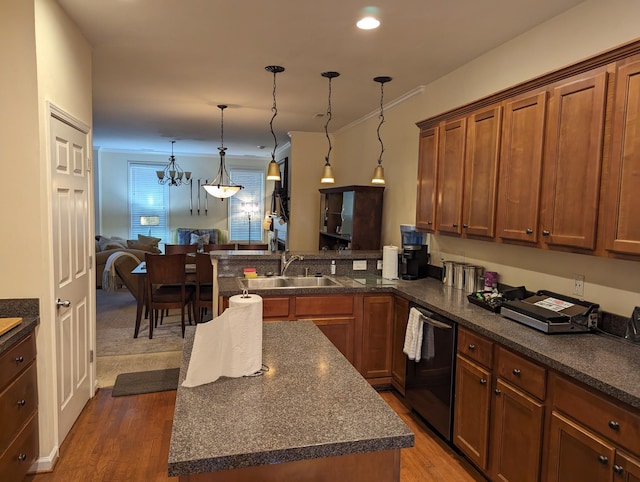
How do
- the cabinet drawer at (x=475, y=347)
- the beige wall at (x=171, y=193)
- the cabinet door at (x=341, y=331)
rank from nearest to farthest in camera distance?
the cabinet drawer at (x=475, y=347), the cabinet door at (x=341, y=331), the beige wall at (x=171, y=193)

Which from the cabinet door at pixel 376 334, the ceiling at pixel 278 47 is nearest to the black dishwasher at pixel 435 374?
the cabinet door at pixel 376 334

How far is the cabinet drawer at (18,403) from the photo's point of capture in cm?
200

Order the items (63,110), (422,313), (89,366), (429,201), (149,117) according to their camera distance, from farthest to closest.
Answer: (149,117), (429,201), (89,366), (422,313), (63,110)

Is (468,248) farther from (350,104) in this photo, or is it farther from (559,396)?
(350,104)

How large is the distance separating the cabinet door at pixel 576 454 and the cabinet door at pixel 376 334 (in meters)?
Answer: 1.72

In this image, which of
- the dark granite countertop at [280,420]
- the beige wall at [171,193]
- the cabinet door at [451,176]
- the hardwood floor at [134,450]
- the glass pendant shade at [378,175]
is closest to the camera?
the dark granite countertop at [280,420]

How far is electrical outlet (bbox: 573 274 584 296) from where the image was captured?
2438 mm

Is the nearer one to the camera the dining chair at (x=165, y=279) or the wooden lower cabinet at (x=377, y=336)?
the wooden lower cabinet at (x=377, y=336)

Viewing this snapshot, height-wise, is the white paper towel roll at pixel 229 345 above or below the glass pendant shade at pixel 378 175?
below

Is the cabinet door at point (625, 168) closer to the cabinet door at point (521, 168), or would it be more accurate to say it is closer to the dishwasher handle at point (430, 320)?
the cabinet door at point (521, 168)

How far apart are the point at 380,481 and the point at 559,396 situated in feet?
3.43

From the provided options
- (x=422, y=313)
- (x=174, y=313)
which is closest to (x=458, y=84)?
(x=422, y=313)

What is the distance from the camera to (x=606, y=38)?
7.54 feet

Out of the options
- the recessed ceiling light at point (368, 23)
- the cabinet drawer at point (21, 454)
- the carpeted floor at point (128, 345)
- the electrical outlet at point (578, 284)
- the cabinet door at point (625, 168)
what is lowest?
the carpeted floor at point (128, 345)
